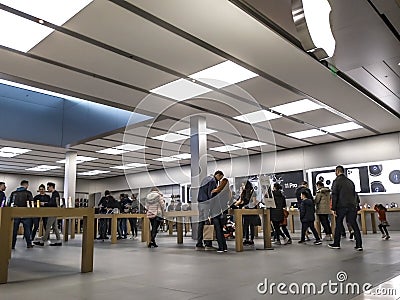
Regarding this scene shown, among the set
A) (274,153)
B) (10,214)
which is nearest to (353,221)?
(10,214)

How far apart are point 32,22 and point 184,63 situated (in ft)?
7.32

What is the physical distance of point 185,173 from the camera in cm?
1645

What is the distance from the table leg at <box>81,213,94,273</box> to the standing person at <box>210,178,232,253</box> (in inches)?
94.6

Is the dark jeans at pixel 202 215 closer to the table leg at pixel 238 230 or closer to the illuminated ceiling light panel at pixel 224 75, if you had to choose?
the table leg at pixel 238 230

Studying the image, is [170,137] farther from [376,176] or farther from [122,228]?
[376,176]

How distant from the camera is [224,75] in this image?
6348 mm

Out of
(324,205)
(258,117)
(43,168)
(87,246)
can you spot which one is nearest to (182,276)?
(87,246)

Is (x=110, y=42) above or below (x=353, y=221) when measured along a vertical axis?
above

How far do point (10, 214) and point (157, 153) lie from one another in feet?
34.3

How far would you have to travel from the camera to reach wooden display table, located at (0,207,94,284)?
3.25 meters

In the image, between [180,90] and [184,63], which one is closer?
[184,63]

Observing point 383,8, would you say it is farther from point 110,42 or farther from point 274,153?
point 274,153

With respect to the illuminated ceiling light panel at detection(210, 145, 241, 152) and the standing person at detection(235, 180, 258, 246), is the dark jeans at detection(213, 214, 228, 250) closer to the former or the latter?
the standing person at detection(235, 180, 258, 246)

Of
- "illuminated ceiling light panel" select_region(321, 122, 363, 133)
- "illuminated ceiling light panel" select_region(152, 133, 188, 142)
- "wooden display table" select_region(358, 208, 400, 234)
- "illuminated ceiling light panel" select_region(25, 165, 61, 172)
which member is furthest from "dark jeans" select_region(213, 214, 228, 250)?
"illuminated ceiling light panel" select_region(25, 165, 61, 172)
